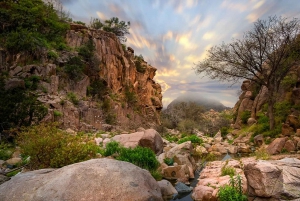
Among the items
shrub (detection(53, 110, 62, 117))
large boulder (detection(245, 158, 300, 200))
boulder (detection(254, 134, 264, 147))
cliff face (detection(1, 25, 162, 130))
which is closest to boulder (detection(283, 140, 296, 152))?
boulder (detection(254, 134, 264, 147))

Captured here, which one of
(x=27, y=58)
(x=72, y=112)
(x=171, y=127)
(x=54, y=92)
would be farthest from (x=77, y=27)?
(x=171, y=127)

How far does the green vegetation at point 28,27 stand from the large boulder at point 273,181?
23.7 meters

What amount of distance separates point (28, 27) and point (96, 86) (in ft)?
34.2

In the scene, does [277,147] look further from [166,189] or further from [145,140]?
[166,189]

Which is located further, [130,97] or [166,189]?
[130,97]

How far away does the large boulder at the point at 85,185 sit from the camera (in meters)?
4.25

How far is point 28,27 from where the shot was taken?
26234mm

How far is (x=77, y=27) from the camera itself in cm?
3541

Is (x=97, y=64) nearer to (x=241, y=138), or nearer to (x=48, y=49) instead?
(x=48, y=49)

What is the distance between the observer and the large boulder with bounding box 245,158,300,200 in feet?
15.5

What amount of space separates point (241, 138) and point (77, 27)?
2894 centimetres

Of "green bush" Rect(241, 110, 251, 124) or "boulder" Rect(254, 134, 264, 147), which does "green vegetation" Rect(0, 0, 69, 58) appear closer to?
"boulder" Rect(254, 134, 264, 147)

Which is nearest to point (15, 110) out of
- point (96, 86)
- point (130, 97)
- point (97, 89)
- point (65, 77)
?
point (65, 77)

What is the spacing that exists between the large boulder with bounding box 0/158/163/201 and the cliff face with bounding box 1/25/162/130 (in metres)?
11.1
